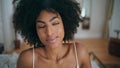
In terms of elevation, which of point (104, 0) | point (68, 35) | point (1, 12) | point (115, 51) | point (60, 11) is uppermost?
point (104, 0)

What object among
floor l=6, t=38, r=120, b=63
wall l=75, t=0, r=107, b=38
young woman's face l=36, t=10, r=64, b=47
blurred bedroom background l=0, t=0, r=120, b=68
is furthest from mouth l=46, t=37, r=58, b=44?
wall l=75, t=0, r=107, b=38

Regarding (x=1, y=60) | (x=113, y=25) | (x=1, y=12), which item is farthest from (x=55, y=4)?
(x=113, y=25)

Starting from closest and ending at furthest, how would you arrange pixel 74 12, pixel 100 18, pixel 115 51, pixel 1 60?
1. pixel 74 12
2. pixel 1 60
3. pixel 115 51
4. pixel 100 18

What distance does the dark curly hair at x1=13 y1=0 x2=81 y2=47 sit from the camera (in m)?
0.73

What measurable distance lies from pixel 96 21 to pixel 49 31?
332cm

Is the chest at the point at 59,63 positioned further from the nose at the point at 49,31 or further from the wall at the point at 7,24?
the wall at the point at 7,24

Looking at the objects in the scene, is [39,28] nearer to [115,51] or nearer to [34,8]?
[34,8]

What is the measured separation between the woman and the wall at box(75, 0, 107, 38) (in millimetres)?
2994

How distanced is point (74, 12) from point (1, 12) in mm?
2314

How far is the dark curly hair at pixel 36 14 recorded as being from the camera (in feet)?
2.39

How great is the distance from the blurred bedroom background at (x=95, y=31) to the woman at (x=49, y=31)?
1652 millimetres

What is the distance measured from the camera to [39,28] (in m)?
0.72

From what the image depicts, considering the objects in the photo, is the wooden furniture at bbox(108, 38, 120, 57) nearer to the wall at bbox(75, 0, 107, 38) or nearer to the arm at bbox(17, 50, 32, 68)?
the wall at bbox(75, 0, 107, 38)

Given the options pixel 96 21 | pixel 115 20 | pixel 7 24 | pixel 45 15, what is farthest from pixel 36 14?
pixel 96 21
